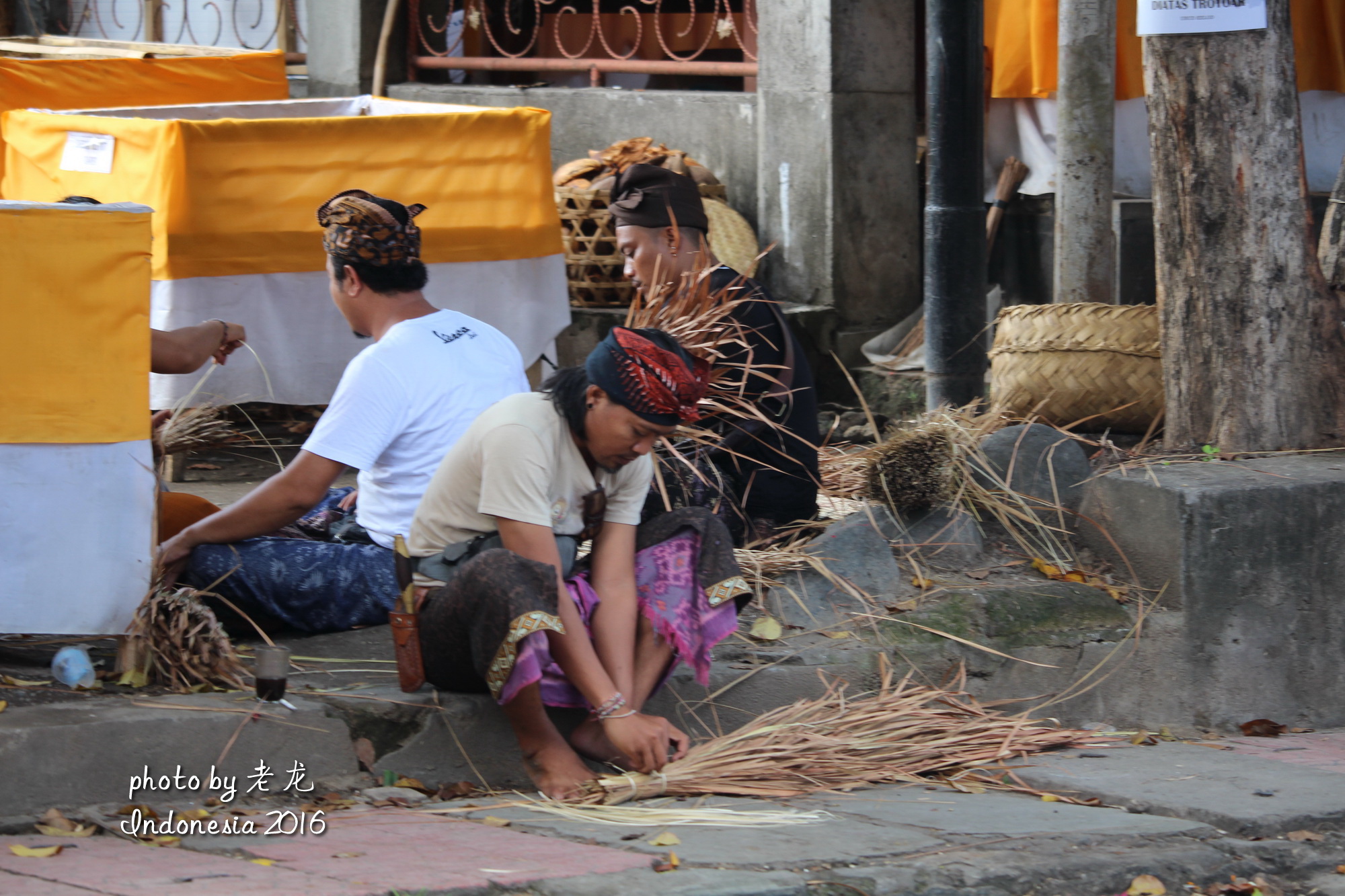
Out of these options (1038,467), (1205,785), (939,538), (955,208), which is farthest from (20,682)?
(955,208)

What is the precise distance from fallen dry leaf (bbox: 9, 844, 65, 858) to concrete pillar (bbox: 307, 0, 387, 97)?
6.48 meters

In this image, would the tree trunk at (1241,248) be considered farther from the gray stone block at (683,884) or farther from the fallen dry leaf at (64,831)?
the fallen dry leaf at (64,831)

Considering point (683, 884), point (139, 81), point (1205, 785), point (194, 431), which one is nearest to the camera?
point (683, 884)

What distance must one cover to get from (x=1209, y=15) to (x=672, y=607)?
2219 millimetres

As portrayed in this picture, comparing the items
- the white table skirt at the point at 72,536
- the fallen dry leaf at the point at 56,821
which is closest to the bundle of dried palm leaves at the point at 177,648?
the white table skirt at the point at 72,536

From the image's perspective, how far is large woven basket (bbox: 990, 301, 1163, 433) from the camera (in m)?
4.86

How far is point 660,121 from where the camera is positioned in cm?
Result: 717

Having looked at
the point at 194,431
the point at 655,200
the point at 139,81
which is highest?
the point at 139,81

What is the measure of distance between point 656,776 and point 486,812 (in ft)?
1.09

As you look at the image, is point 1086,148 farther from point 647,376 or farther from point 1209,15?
point 647,376

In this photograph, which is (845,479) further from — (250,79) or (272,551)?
(250,79)

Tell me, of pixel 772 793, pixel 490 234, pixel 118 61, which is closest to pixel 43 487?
pixel 772 793

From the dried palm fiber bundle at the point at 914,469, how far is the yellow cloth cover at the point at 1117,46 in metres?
2.64

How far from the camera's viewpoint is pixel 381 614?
11.6ft
